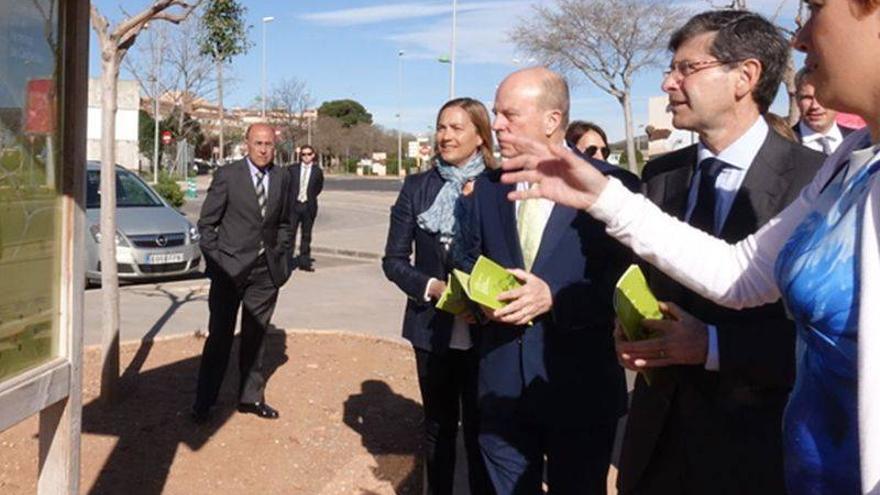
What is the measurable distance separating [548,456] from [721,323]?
1.09 m

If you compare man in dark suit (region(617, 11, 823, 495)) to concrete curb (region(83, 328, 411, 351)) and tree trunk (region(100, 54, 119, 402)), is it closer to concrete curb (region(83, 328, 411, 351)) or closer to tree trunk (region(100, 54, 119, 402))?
tree trunk (region(100, 54, 119, 402))

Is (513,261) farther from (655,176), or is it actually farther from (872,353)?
(872,353)

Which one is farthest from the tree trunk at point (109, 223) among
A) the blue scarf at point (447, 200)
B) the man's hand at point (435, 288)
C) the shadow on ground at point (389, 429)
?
the man's hand at point (435, 288)

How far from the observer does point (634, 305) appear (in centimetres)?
229

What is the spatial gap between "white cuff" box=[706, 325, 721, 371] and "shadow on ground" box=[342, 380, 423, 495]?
2.91m

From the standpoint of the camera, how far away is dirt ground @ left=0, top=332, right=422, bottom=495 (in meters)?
4.85

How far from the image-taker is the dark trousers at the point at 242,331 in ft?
18.6

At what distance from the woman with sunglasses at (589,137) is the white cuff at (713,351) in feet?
13.6

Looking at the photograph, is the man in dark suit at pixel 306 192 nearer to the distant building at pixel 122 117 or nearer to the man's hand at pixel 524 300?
the distant building at pixel 122 117

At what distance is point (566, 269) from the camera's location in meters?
3.21

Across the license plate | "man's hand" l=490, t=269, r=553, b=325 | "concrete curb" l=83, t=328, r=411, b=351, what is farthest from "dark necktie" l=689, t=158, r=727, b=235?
the license plate

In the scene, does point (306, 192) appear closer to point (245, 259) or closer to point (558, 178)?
point (245, 259)

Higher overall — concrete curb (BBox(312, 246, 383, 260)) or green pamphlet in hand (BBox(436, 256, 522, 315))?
green pamphlet in hand (BBox(436, 256, 522, 315))

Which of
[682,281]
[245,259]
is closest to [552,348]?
[682,281]
